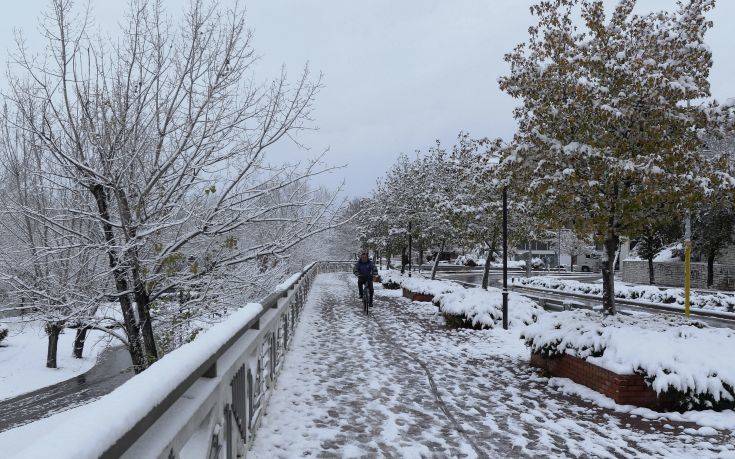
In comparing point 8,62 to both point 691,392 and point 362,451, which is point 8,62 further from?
point 691,392

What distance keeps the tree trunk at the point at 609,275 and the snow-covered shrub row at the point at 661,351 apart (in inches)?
32.3

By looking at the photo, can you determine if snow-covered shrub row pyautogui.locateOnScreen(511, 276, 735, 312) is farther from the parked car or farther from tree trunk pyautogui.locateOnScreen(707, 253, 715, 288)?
the parked car

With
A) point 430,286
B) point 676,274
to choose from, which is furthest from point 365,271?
point 676,274

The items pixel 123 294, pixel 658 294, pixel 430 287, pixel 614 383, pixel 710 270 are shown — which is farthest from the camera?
pixel 710 270

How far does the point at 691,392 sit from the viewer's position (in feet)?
19.3

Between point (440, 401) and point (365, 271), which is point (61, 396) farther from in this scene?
point (440, 401)

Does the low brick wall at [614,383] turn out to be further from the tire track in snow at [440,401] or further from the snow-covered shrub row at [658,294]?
the snow-covered shrub row at [658,294]

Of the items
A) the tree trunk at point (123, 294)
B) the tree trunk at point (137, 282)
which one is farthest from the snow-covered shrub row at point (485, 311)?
the tree trunk at point (123, 294)

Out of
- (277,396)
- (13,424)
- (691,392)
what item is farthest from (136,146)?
(13,424)

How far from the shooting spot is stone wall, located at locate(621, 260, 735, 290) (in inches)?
1299

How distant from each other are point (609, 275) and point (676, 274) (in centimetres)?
3420

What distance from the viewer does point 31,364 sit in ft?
70.3

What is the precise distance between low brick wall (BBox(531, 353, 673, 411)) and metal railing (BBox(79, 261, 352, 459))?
419 centimetres

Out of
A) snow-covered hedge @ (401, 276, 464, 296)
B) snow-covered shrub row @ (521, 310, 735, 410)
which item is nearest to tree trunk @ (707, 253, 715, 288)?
snow-covered hedge @ (401, 276, 464, 296)
